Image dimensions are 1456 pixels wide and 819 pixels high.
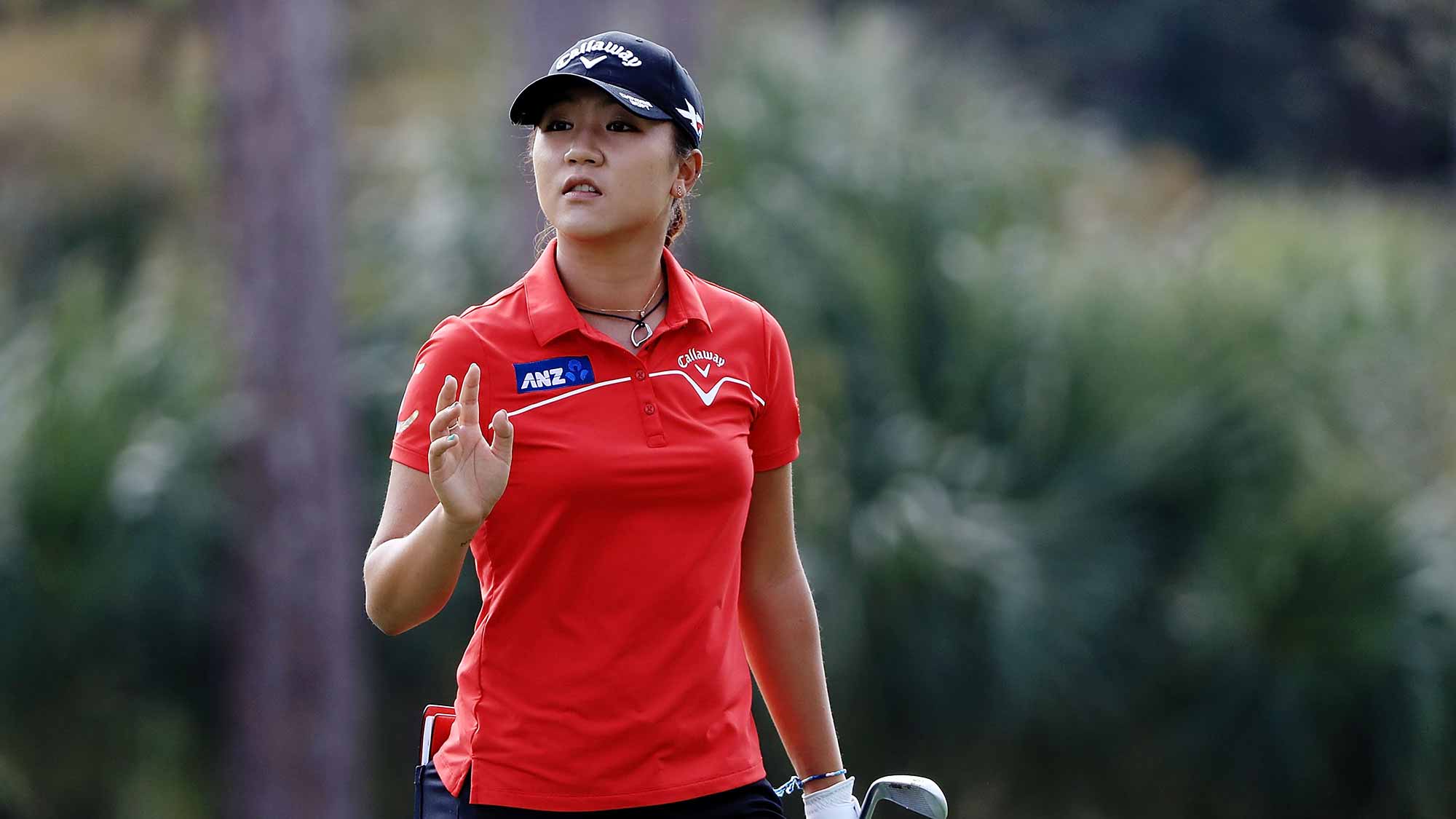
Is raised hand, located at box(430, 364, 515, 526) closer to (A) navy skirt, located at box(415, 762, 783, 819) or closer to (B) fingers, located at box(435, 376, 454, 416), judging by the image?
(B) fingers, located at box(435, 376, 454, 416)

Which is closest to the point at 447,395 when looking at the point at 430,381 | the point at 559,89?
the point at 430,381

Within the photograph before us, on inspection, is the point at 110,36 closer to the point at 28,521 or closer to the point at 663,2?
the point at 663,2

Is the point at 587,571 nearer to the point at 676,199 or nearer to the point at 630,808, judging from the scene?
the point at 630,808

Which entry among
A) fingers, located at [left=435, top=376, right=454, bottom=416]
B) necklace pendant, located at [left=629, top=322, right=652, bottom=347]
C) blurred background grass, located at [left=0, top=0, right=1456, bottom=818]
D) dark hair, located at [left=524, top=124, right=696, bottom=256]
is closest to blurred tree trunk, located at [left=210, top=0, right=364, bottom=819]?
blurred background grass, located at [left=0, top=0, right=1456, bottom=818]

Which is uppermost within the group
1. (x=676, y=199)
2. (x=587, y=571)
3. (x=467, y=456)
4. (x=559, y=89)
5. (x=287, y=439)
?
(x=287, y=439)

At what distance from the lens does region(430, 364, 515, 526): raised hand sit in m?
2.26

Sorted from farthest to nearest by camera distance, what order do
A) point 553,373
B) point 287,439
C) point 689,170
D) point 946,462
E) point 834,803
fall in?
point 287,439 < point 946,462 < point 834,803 < point 689,170 < point 553,373

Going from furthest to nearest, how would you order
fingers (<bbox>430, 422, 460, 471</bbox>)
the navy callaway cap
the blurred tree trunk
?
the blurred tree trunk → the navy callaway cap → fingers (<bbox>430, 422, 460, 471</bbox>)

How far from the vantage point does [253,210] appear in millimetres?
9648

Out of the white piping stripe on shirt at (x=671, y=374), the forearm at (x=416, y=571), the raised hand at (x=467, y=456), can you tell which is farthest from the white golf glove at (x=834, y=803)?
the raised hand at (x=467, y=456)

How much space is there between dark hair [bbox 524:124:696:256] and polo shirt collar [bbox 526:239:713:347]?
6 cm

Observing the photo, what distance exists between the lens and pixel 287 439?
31.0 feet

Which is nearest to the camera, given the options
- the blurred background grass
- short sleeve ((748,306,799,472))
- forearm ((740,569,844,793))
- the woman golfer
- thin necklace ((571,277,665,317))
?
the woman golfer

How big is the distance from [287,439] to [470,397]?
7.48 metres
